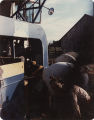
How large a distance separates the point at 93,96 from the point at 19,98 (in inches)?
70.7

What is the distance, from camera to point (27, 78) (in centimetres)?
325

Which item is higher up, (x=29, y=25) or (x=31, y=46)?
(x=29, y=25)

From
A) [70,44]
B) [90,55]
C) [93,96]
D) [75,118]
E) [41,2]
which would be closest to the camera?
[75,118]

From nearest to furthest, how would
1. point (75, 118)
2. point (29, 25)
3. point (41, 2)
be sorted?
point (75, 118) < point (29, 25) < point (41, 2)

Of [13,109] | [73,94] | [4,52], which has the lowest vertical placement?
[13,109]

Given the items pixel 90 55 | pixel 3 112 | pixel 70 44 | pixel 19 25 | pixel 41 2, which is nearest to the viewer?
pixel 3 112

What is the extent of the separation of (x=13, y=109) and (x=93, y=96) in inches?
76.1

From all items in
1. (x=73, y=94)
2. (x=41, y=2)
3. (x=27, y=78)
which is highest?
(x=41, y=2)

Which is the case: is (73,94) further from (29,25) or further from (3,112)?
(29,25)

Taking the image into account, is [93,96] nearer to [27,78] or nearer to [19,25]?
[27,78]

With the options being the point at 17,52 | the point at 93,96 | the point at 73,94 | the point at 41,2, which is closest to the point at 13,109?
the point at 73,94

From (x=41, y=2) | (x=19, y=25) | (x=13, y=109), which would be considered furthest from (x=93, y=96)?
(x=41, y=2)

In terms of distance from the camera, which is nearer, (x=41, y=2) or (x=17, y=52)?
(x=17, y=52)

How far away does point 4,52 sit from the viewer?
402 centimetres
